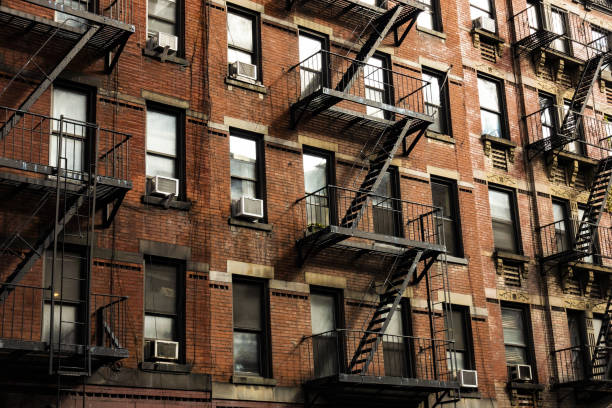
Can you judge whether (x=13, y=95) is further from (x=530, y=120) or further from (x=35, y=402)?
(x=530, y=120)

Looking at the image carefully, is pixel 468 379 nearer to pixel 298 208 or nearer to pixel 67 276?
pixel 298 208

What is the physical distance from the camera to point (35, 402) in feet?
50.7

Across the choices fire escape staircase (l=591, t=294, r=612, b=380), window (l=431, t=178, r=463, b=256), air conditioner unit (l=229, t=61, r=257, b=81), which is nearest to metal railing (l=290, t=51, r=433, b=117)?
air conditioner unit (l=229, t=61, r=257, b=81)

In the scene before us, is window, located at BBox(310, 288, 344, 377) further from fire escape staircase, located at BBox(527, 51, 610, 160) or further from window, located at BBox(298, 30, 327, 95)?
fire escape staircase, located at BBox(527, 51, 610, 160)

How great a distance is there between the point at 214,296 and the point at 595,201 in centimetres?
1277

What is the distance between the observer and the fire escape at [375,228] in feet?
64.2

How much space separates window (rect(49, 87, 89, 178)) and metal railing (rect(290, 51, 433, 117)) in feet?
16.7

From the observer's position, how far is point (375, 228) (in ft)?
71.2

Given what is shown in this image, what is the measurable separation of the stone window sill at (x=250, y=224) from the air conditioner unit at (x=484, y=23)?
10.0 metres

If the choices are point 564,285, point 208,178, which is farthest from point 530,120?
point 208,178

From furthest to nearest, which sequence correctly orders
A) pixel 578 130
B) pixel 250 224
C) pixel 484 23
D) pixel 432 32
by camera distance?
pixel 578 130
pixel 484 23
pixel 432 32
pixel 250 224

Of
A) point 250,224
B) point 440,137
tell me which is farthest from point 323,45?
point 250,224

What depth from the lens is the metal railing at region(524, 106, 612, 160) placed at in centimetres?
2628

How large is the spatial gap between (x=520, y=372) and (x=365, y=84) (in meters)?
8.03
